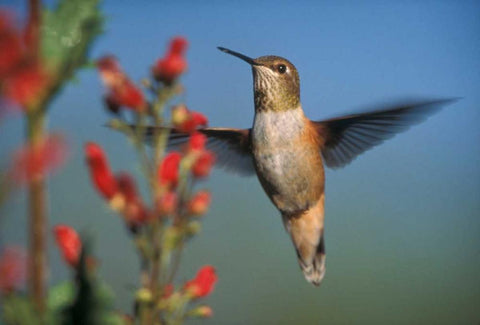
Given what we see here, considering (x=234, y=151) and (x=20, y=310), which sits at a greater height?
(x=234, y=151)

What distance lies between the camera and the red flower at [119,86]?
62cm

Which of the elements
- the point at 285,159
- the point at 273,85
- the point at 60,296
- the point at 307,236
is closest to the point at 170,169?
the point at 60,296

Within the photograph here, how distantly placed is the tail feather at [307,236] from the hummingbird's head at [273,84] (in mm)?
411

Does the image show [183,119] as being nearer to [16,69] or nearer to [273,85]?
[16,69]

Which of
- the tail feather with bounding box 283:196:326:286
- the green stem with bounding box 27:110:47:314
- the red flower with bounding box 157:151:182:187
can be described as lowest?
the tail feather with bounding box 283:196:326:286

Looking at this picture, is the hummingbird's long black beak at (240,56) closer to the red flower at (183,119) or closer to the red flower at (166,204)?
the red flower at (183,119)

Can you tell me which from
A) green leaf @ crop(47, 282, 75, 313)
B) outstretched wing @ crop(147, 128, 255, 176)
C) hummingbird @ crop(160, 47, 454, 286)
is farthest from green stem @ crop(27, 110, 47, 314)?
outstretched wing @ crop(147, 128, 255, 176)

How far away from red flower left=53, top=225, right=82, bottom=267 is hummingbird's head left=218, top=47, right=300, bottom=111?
4.22 ft

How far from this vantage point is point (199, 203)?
724mm

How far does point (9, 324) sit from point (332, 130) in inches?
65.6

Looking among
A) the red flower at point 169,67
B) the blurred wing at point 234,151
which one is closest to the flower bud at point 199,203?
the red flower at point 169,67

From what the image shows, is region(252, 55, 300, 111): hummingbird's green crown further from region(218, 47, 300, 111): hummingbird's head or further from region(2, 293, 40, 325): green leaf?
region(2, 293, 40, 325): green leaf

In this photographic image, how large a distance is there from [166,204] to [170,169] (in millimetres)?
79

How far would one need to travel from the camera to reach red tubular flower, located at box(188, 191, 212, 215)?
0.69 m
